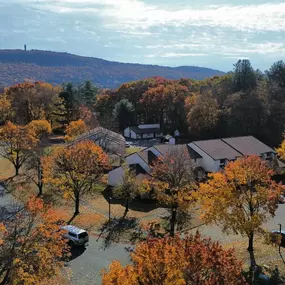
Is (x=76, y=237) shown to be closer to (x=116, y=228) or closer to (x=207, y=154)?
(x=116, y=228)

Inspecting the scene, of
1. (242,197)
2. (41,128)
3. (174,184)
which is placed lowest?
(41,128)

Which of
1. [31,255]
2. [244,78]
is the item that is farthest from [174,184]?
[244,78]

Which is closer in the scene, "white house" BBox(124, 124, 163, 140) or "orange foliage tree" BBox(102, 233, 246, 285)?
"orange foliage tree" BBox(102, 233, 246, 285)

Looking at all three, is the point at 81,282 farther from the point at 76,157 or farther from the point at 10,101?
the point at 10,101

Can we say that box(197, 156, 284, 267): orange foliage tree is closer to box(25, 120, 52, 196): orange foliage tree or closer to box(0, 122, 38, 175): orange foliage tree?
box(25, 120, 52, 196): orange foliage tree

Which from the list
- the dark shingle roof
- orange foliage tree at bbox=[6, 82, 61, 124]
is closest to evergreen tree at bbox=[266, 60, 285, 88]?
the dark shingle roof

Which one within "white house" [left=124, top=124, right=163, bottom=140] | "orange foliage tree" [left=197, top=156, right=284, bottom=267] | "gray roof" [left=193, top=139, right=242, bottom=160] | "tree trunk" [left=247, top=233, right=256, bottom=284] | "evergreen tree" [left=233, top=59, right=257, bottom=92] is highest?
"evergreen tree" [left=233, top=59, right=257, bottom=92]

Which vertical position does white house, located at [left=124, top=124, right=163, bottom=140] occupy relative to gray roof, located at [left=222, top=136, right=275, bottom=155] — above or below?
below
